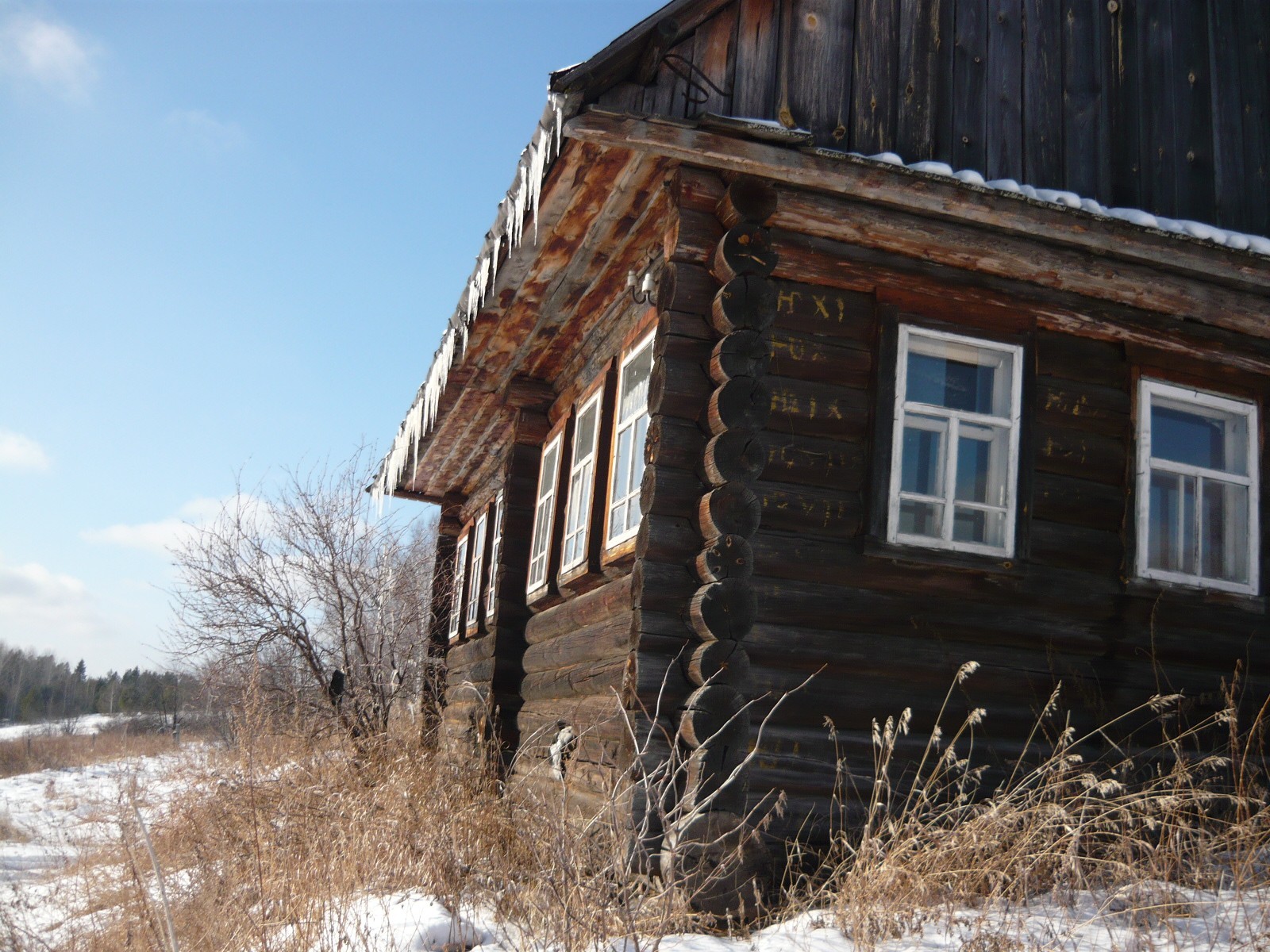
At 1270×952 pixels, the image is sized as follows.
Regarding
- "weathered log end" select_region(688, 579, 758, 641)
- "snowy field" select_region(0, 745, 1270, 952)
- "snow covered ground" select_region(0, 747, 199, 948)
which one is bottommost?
"snow covered ground" select_region(0, 747, 199, 948)

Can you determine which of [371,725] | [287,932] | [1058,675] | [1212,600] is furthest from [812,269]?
[371,725]

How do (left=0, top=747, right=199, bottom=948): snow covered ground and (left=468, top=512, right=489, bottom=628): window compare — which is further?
(left=468, top=512, right=489, bottom=628): window

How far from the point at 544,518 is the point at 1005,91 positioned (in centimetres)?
512

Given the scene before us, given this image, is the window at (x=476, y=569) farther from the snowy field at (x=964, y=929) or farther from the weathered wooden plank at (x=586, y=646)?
the snowy field at (x=964, y=929)

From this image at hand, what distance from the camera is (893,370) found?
248 inches

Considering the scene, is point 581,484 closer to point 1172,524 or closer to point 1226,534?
point 1172,524

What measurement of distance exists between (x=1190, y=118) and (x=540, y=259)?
487 centimetres

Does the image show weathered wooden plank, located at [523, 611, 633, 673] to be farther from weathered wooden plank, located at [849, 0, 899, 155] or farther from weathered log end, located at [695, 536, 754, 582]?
weathered wooden plank, located at [849, 0, 899, 155]

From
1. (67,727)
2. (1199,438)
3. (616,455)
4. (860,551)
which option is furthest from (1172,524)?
(67,727)

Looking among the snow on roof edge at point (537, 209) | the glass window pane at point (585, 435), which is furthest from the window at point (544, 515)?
the snow on roof edge at point (537, 209)

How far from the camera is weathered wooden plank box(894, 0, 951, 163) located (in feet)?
22.5

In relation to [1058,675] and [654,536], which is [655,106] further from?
[1058,675]

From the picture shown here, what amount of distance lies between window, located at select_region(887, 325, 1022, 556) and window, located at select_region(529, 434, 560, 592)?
353 centimetres

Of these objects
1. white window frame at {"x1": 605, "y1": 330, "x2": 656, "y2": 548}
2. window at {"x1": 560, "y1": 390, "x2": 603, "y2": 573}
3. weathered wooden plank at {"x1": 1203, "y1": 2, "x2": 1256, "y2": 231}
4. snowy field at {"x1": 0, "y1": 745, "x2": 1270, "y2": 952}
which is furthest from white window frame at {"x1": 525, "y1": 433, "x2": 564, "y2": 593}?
weathered wooden plank at {"x1": 1203, "y1": 2, "x2": 1256, "y2": 231}
